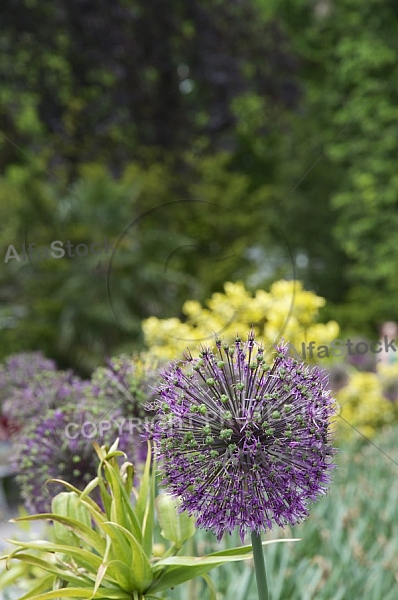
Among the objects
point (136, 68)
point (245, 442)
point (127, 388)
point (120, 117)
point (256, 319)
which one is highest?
point (136, 68)

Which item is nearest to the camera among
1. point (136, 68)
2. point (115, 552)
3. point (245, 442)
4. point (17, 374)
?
point (245, 442)

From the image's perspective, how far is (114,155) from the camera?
5.55 m

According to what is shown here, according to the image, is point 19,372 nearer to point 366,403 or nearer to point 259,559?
point 259,559

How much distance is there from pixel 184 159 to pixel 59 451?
17.0 ft

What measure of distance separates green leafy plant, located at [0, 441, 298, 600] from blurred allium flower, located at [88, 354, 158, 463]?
27cm

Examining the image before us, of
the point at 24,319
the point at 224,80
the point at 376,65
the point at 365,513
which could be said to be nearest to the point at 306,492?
the point at 365,513

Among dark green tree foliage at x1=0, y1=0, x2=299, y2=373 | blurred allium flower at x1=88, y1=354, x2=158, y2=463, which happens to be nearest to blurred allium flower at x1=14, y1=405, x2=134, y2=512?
blurred allium flower at x1=88, y1=354, x2=158, y2=463

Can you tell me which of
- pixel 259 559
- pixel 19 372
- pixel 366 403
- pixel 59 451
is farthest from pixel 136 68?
pixel 259 559

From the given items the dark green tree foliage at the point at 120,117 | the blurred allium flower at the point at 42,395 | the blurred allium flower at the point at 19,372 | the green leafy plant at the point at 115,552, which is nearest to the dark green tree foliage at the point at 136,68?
the dark green tree foliage at the point at 120,117

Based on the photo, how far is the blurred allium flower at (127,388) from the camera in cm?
150

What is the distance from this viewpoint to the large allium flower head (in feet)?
3.07

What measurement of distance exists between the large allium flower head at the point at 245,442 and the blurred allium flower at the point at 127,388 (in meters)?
0.52

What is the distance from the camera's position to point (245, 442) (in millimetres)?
924

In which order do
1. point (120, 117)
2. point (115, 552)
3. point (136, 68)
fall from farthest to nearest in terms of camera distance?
point (120, 117) < point (136, 68) < point (115, 552)
